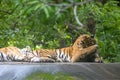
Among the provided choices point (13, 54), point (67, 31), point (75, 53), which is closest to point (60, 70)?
point (13, 54)

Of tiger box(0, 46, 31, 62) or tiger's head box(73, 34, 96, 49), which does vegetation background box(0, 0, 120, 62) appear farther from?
tiger box(0, 46, 31, 62)

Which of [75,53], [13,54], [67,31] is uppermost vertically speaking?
[67,31]

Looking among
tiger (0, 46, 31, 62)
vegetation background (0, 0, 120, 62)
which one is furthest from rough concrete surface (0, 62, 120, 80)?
tiger (0, 46, 31, 62)

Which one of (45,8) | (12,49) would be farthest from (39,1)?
(12,49)

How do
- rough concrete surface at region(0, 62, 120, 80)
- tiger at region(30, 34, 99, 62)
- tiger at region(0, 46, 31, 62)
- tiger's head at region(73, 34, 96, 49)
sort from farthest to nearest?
tiger's head at region(73, 34, 96, 49), tiger at region(30, 34, 99, 62), tiger at region(0, 46, 31, 62), rough concrete surface at region(0, 62, 120, 80)

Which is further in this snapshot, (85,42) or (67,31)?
(67,31)

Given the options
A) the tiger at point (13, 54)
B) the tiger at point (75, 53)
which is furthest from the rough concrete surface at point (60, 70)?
the tiger at point (13, 54)

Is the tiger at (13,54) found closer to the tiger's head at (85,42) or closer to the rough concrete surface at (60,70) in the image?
the tiger's head at (85,42)

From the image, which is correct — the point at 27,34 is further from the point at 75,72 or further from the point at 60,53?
the point at 75,72

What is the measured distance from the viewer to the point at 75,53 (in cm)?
851

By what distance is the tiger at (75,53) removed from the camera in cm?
809

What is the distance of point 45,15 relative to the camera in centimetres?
240

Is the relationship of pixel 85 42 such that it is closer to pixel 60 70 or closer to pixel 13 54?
pixel 13 54

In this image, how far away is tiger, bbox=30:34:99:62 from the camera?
8.09 metres
